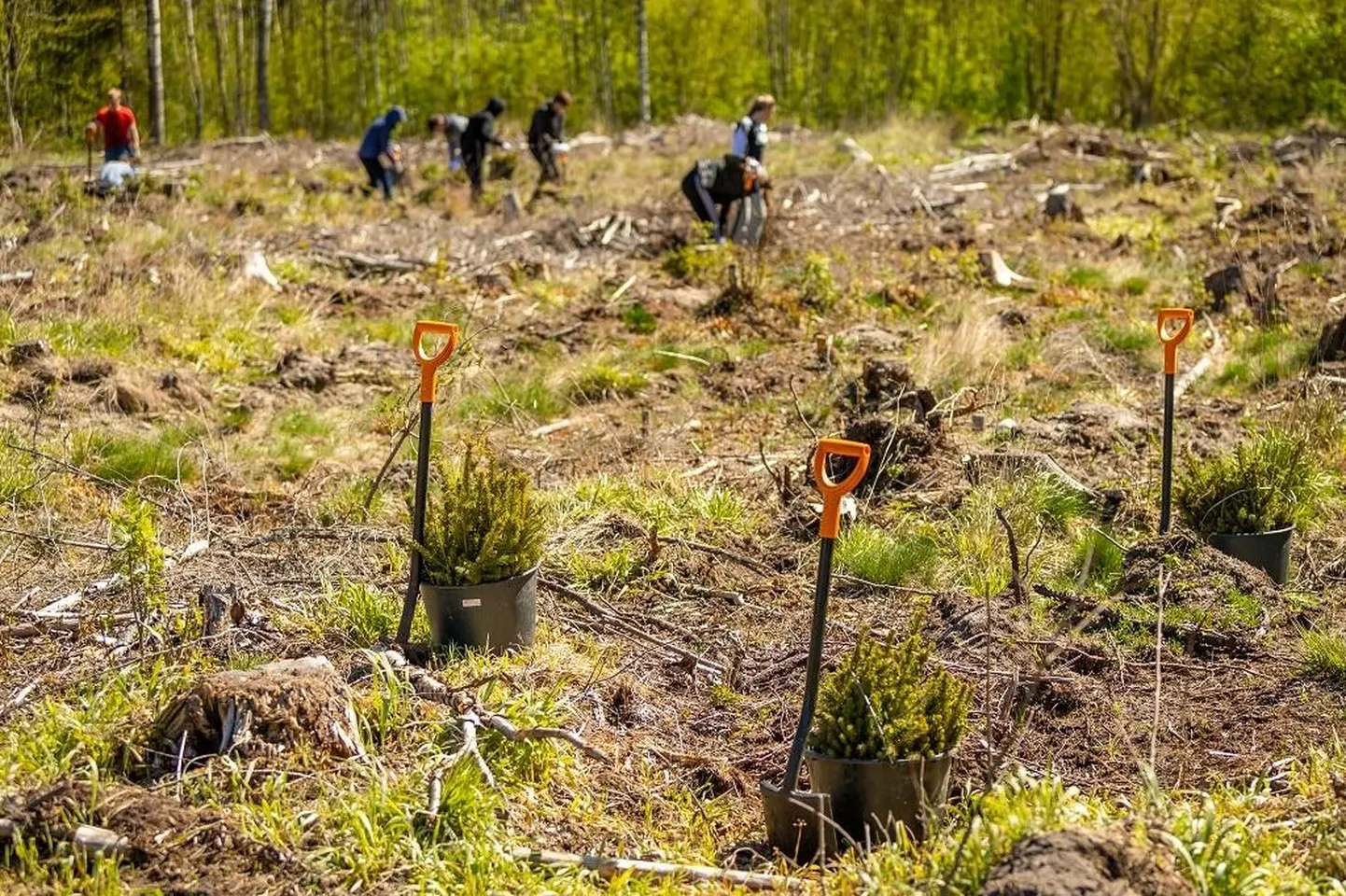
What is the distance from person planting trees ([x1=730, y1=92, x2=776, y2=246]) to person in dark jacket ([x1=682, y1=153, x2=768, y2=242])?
0.39 ft

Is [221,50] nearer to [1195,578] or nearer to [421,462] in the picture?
[421,462]

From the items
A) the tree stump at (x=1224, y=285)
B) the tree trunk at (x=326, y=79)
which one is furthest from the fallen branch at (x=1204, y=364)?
the tree trunk at (x=326, y=79)

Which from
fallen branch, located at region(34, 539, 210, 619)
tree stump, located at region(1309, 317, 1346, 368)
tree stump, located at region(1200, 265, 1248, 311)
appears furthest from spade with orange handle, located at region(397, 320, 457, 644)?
tree stump, located at region(1200, 265, 1248, 311)

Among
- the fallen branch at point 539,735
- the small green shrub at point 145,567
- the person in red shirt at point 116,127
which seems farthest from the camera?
the person in red shirt at point 116,127

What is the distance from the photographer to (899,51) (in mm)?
38719

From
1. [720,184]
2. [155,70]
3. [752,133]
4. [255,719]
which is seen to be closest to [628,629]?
[255,719]

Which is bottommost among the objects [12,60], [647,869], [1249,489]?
[647,869]

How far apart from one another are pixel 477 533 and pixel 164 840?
1722mm

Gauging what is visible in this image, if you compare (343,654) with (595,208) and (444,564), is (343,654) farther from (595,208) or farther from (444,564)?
(595,208)

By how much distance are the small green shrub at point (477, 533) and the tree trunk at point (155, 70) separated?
17.8 m

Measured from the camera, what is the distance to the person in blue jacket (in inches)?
655

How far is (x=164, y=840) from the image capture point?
11.4ft

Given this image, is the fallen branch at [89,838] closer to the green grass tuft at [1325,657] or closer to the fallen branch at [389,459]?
the fallen branch at [389,459]

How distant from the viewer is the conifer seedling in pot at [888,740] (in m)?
3.64
